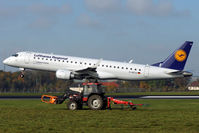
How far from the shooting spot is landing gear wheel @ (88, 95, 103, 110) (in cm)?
2548

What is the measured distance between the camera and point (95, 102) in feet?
83.8

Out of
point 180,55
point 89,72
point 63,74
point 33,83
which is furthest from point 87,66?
point 33,83

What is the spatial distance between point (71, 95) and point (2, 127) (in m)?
11.4

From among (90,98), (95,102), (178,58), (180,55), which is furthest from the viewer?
(180,55)

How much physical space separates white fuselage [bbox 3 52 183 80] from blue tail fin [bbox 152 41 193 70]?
4.63ft

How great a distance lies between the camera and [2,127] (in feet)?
51.1

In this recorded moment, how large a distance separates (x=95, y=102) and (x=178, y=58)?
3222cm

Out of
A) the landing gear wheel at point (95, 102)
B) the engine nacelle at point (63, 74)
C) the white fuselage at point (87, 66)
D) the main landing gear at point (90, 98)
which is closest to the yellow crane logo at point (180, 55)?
the white fuselage at point (87, 66)

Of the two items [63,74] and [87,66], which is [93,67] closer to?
[87,66]

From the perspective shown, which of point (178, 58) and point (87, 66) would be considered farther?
point (178, 58)

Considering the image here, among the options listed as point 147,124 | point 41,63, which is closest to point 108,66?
point 41,63

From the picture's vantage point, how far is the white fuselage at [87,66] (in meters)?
50.4

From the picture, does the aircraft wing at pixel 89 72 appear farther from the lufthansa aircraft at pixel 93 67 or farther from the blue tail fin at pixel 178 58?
the blue tail fin at pixel 178 58

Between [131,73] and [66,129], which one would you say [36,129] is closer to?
[66,129]
